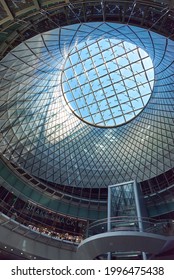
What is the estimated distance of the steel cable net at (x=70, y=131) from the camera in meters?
31.5

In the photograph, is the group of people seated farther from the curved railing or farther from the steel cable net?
the curved railing

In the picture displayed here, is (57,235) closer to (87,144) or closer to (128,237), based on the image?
(87,144)

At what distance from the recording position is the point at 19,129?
38938mm

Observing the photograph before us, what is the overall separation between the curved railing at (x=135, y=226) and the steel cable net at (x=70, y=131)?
13674mm

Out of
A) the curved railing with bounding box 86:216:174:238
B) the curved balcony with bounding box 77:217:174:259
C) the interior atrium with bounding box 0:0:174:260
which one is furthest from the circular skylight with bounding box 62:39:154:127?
the curved balcony with bounding box 77:217:174:259

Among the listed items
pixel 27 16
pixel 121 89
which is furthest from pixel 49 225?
pixel 27 16

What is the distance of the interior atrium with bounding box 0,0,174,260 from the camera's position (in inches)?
1085

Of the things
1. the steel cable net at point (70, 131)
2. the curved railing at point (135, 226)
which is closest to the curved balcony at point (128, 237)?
the curved railing at point (135, 226)

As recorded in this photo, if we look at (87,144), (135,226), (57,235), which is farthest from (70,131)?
(135,226)

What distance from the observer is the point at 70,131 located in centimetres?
4572

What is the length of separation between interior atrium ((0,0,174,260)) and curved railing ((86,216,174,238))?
104 mm

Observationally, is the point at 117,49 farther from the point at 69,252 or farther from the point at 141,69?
the point at 69,252

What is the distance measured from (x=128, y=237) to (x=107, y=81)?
26.6 meters

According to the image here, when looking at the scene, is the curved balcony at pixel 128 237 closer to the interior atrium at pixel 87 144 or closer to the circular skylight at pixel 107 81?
the interior atrium at pixel 87 144
